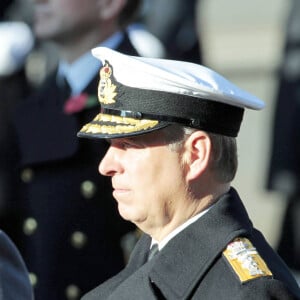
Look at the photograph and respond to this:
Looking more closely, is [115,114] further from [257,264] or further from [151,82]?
[257,264]

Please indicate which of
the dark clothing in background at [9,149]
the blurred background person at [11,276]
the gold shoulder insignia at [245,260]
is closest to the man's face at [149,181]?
the gold shoulder insignia at [245,260]

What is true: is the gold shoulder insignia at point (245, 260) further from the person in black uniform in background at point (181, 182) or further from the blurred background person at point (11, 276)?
the blurred background person at point (11, 276)

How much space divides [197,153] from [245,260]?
0.82ft

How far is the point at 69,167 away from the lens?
3998 millimetres

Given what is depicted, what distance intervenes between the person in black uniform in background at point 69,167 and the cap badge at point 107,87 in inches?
53.5

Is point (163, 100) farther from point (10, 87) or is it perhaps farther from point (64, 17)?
point (10, 87)

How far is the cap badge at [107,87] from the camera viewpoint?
2531 mm

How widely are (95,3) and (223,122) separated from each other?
5.57ft

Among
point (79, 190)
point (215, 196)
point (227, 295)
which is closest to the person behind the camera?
point (227, 295)

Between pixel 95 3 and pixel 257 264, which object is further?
pixel 95 3

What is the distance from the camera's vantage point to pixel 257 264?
7.76 feet

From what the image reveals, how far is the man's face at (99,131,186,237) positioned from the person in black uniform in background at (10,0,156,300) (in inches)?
59.6


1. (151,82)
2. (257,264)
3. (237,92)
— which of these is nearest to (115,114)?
(151,82)

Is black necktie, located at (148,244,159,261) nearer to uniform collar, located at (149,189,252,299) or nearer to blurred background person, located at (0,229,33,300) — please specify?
uniform collar, located at (149,189,252,299)
